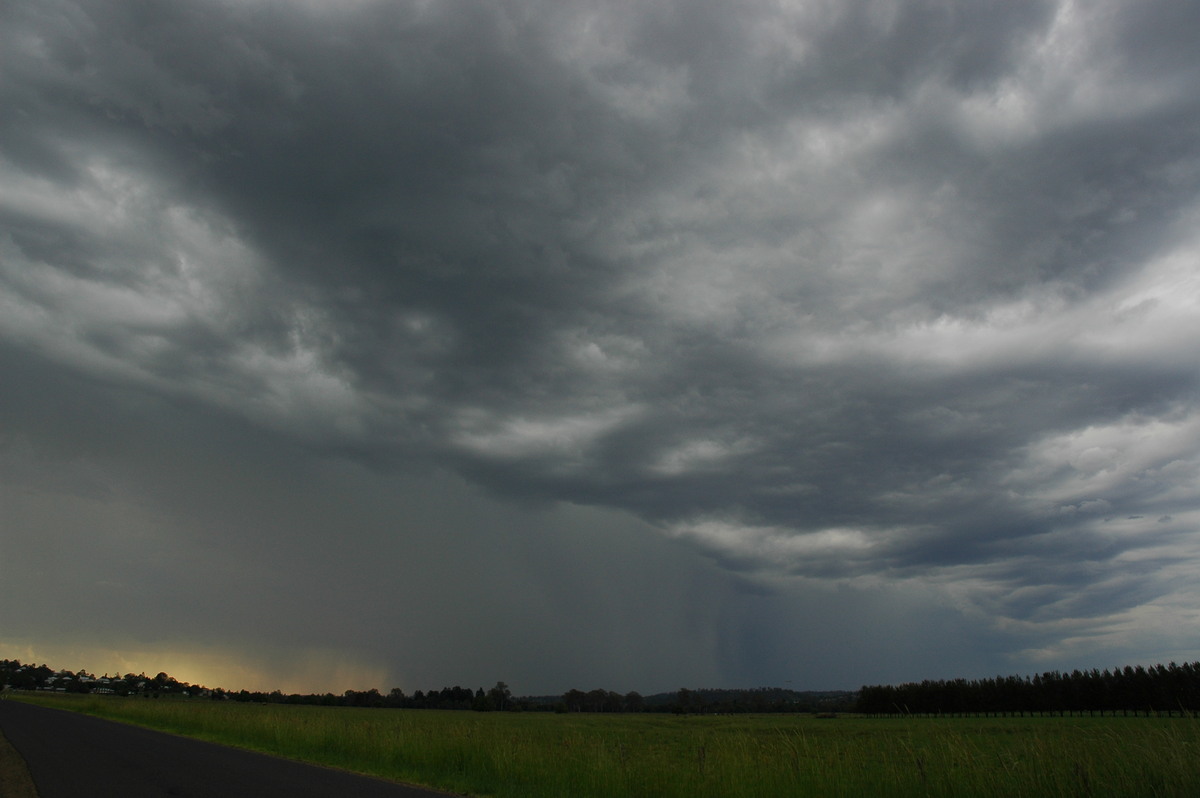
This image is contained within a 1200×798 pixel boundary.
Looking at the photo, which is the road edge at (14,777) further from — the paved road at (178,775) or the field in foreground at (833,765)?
the field in foreground at (833,765)

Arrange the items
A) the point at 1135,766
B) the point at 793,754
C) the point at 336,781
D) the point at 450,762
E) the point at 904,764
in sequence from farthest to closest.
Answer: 1. the point at 450,762
2. the point at 336,781
3. the point at 793,754
4. the point at 904,764
5. the point at 1135,766

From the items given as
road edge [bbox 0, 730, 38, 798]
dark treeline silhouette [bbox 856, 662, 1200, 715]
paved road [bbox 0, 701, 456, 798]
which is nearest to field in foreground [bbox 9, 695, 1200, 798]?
paved road [bbox 0, 701, 456, 798]

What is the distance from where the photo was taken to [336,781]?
16188 mm

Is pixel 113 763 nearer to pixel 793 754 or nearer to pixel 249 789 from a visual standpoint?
pixel 249 789

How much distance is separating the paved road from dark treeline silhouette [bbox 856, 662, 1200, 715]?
5150 inches

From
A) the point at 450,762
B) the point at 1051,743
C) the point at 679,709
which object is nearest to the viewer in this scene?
the point at 1051,743

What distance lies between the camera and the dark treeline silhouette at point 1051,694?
4798 inches

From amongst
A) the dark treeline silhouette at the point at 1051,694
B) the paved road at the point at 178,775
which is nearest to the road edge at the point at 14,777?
the paved road at the point at 178,775

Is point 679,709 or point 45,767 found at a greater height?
point 45,767

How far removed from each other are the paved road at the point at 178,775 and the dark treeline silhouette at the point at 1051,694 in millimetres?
130812

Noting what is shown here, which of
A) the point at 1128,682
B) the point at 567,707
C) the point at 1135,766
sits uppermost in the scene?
the point at 1135,766

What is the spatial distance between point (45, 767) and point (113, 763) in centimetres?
163

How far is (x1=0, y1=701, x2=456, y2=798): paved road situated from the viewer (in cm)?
1376

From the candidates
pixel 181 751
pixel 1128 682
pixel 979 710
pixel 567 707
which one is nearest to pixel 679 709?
pixel 567 707
